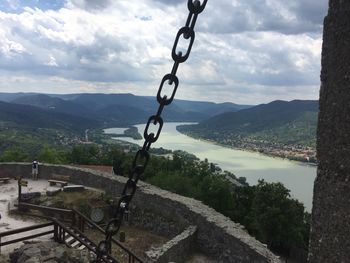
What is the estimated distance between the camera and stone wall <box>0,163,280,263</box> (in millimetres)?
10914

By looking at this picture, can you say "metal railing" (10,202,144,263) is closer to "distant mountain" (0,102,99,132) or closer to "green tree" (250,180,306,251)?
"green tree" (250,180,306,251)

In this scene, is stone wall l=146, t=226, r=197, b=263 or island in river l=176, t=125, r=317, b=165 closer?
stone wall l=146, t=226, r=197, b=263

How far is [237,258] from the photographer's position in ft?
36.8

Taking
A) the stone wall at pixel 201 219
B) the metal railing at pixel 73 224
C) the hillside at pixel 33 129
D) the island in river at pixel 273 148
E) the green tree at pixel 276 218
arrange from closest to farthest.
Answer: the metal railing at pixel 73 224
the stone wall at pixel 201 219
the green tree at pixel 276 218
the hillside at pixel 33 129
the island in river at pixel 273 148

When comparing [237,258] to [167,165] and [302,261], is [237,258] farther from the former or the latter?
[167,165]

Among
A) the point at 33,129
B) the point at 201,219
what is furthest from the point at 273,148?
the point at 201,219

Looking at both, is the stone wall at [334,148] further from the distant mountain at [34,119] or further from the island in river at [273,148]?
the distant mountain at [34,119]

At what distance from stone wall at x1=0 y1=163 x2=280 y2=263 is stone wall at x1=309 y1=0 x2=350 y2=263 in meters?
7.32

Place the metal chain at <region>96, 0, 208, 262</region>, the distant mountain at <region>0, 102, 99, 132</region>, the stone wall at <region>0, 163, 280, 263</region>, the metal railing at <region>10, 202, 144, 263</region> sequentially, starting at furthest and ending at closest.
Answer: the distant mountain at <region>0, 102, 99, 132</region> < the stone wall at <region>0, 163, 280, 263</region> < the metal railing at <region>10, 202, 144, 263</region> < the metal chain at <region>96, 0, 208, 262</region>

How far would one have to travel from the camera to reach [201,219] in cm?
1289

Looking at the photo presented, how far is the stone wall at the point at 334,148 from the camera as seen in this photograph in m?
3.06

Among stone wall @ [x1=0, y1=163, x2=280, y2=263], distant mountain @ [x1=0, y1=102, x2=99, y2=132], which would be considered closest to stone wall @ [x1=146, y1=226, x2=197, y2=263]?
stone wall @ [x1=0, y1=163, x2=280, y2=263]

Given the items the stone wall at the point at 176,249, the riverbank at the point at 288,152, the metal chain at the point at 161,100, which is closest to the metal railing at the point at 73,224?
the stone wall at the point at 176,249

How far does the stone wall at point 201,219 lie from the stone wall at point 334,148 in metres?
7.32
